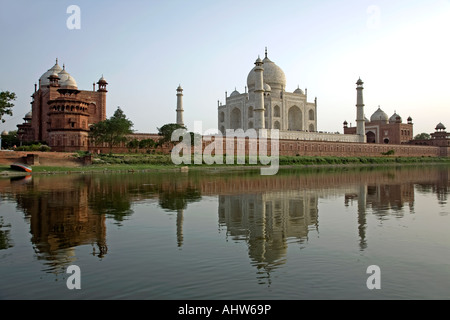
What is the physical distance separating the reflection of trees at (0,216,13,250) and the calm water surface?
3cm

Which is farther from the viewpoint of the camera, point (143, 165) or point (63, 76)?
point (63, 76)

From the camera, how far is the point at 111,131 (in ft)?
117

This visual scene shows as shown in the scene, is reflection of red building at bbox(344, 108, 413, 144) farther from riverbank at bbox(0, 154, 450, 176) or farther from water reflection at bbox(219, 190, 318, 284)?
water reflection at bbox(219, 190, 318, 284)

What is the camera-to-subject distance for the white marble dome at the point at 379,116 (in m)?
66.8

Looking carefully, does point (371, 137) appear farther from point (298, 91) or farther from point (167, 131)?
point (167, 131)

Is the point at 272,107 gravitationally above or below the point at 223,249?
above

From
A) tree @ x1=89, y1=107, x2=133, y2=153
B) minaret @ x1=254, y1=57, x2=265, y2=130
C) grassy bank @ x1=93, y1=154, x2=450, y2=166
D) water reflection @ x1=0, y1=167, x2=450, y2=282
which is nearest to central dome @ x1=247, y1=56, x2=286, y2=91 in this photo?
minaret @ x1=254, y1=57, x2=265, y2=130

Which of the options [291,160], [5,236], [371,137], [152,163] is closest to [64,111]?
[152,163]

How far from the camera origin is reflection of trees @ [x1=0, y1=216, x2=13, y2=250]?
686 cm

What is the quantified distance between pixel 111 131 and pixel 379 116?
4705 centimetres

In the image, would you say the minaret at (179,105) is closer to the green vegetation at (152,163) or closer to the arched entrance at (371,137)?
the green vegetation at (152,163)

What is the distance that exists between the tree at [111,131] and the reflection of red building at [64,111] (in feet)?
4.41

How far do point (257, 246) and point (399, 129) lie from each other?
6309cm
